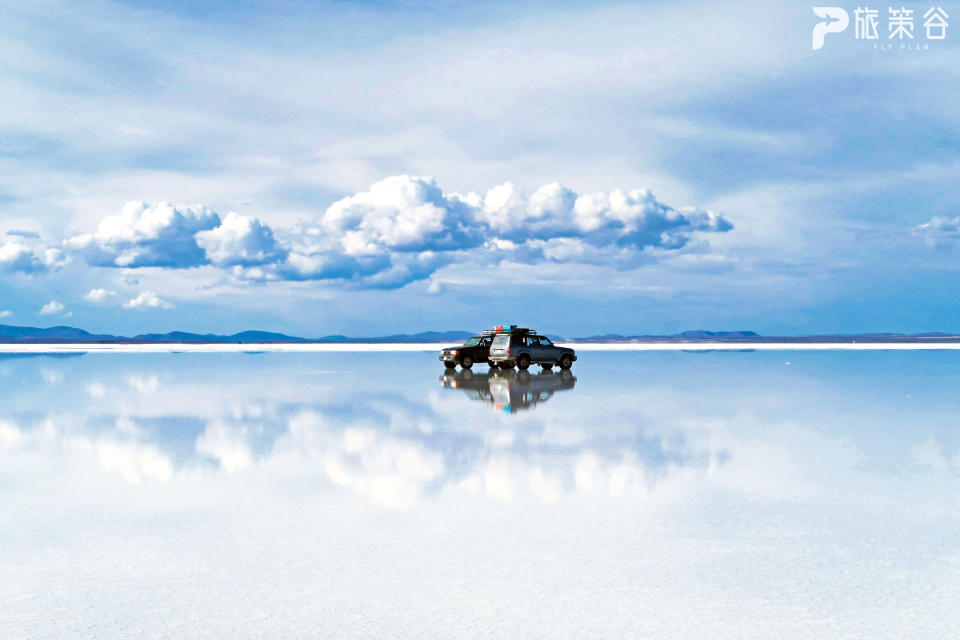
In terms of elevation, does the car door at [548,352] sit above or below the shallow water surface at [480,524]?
above

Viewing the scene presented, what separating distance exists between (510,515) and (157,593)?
3833 mm

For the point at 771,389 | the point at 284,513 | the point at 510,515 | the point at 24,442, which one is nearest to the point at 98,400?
the point at 24,442

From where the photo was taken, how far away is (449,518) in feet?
29.4

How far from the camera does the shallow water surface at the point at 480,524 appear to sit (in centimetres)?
607

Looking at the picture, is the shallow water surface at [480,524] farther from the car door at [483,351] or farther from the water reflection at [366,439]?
the car door at [483,351]

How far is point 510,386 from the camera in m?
29.4

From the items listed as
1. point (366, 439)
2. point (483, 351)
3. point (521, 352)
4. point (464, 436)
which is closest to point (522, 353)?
point (521, 352)

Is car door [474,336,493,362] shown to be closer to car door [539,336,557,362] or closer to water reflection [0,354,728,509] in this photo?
car door [539,336,557,362]

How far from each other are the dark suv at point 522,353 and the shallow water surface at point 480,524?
2028 cm

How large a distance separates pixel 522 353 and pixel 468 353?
8.51 ft

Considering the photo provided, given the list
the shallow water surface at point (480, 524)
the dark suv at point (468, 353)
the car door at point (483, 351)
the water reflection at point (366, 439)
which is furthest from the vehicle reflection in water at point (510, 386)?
the shallow water surface at point (480, 524)

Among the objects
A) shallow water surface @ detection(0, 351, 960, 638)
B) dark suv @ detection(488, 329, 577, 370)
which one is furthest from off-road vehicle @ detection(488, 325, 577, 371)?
shallow water surface @ detection(0, 351, 960, 638)

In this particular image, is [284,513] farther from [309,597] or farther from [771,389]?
[771,389]

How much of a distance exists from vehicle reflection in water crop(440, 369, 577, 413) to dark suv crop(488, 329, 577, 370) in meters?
0.71
